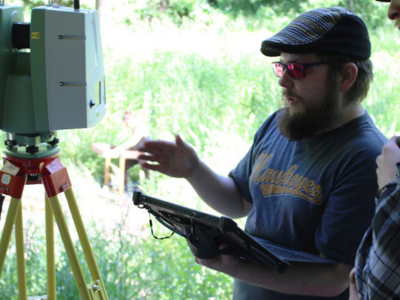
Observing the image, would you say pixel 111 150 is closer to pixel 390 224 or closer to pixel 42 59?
pixel 42 59

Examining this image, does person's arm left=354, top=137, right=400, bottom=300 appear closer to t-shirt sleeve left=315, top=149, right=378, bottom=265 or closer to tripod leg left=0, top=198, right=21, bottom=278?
t-shirt sleeve left=315, top=149, right=378, bottom=265

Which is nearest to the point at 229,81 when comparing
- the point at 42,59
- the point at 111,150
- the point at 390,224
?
the point at 111,150

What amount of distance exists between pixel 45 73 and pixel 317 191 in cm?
81

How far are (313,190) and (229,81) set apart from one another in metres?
4.17

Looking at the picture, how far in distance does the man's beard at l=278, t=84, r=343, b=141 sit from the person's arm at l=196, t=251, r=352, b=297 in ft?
1.30

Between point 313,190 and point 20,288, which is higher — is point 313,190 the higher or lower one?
the higher one

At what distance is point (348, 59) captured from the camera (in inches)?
60.2

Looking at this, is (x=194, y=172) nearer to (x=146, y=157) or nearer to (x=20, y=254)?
(x=146, y=157)

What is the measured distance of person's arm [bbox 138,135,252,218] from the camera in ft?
5.78

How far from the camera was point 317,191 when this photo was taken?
57.7 inches

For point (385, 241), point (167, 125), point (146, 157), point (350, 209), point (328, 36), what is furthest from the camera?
point (167, 125)

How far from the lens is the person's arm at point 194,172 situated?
69.4 inches

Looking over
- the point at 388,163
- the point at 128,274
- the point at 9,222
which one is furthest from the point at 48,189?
the point at 128,274

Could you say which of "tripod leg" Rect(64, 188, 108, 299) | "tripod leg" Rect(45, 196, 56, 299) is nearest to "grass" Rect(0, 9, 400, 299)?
"tripod leg" Rect(45, 196, 56, 299)
